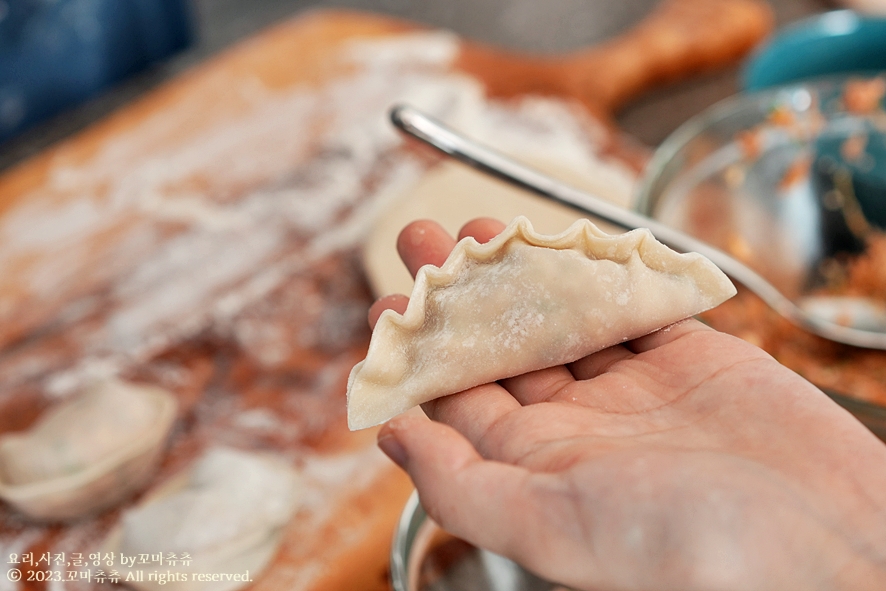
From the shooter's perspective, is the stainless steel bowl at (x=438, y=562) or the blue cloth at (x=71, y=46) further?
the blue cloth at (x=71, y=46)

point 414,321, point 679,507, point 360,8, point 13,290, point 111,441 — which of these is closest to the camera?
point 679,507

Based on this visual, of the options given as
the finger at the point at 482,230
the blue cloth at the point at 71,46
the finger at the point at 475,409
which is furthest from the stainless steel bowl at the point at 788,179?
the blue cloth at the point at 71,46

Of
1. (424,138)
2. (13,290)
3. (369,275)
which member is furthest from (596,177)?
(13,290)

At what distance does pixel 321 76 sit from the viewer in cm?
231

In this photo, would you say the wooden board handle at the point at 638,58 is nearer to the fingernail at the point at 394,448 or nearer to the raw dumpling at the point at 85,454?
the raw dumpling at the point at 85,454

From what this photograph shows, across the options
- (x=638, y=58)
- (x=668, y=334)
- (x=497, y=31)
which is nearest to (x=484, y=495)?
(x=668, y=334)

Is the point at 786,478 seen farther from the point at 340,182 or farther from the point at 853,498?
the point at 340,182

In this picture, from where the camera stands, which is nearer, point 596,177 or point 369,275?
point 369,275

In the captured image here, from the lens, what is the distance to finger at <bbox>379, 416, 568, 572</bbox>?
2.10 ft

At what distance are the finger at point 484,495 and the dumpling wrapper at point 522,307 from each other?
0.16m

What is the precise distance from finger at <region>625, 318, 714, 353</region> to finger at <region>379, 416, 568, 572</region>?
0.32m

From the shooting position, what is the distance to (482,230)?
1019 mm

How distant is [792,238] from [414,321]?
3.59ft

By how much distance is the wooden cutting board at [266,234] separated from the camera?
1.44m
